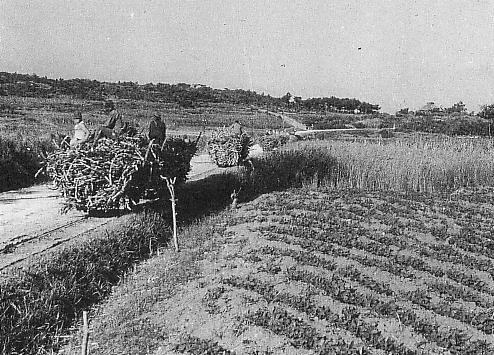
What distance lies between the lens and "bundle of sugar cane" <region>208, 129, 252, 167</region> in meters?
19.1

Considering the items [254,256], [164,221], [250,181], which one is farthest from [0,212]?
[250,181]

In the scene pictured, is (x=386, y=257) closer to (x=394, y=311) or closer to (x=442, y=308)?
(x=442, y=308)

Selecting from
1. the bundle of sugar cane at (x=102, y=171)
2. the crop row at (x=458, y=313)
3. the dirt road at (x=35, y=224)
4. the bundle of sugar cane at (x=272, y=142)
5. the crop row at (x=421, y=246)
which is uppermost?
the bundle of sugar cane at (x=102, y=171)

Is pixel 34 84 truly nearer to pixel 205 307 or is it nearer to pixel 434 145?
pixel 434 145

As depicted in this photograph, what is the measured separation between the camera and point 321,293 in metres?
7.92

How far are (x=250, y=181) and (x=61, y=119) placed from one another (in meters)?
24.1

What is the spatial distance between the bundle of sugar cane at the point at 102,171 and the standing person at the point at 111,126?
27cm

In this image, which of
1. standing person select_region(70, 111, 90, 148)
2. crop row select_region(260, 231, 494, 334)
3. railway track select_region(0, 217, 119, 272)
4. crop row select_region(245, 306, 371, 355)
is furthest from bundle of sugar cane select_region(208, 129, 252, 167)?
crop row select_region(245, 306, 371, 355)

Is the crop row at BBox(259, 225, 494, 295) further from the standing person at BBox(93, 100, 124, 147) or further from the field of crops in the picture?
the standing person at BBox(93, 100, 124, 147)

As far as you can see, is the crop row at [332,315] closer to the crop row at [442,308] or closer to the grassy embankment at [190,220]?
the crop row at [442,308]

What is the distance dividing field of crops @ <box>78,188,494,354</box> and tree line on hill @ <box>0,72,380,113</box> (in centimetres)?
4356

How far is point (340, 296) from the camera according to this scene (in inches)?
310

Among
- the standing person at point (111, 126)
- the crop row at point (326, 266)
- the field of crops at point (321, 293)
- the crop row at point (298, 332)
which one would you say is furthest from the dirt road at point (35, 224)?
the crop row at point (298, 332)

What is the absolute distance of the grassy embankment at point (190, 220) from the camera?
6211 millimetres
